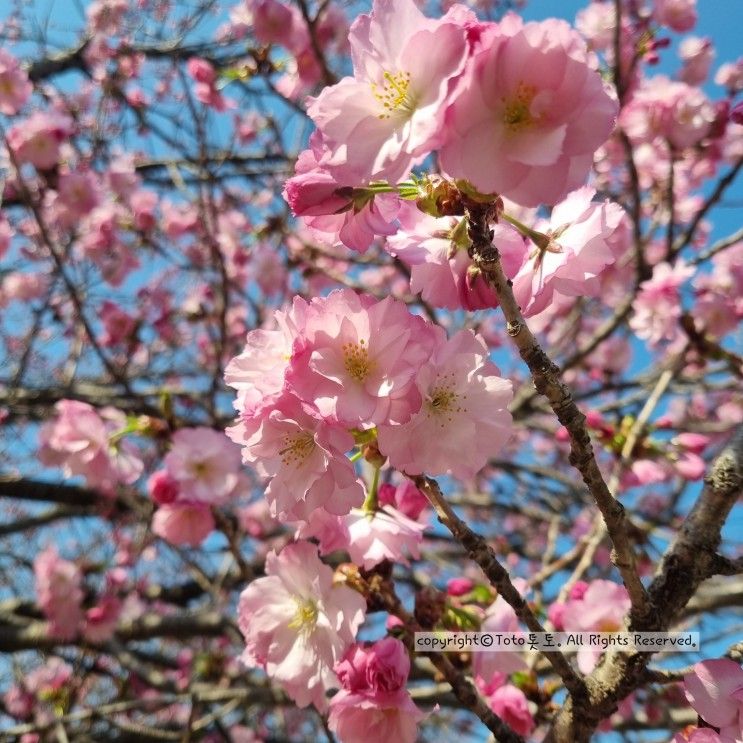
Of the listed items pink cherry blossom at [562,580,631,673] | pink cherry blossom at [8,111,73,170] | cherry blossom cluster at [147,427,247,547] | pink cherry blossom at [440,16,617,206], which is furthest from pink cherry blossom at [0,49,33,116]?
pink cherry blossom at [562,580,631,673]

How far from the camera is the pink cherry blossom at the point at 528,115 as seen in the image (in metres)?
0.75

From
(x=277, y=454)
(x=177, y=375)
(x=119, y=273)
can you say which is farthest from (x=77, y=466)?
(x=177, y=375)

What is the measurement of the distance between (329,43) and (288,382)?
3793 mm

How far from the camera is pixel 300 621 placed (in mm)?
1249

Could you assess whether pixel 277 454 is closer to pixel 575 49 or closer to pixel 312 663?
pixel 312 663

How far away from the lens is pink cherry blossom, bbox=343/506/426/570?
1132mm

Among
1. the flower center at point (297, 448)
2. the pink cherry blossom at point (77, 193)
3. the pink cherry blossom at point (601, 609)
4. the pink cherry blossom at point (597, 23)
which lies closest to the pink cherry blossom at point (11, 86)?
the pink cherry blossom at point (77, 193)

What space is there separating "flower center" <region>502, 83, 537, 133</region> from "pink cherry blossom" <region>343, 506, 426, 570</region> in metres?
0.70

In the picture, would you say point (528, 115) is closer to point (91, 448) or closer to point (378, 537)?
point (378, 537)

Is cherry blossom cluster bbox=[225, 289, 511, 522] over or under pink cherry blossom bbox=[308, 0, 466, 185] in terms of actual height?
under

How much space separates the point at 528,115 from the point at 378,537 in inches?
28.4

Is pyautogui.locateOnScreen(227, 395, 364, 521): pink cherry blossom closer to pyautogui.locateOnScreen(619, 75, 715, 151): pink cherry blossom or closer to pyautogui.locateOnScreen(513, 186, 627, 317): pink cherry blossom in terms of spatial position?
pyautogui.locateOnScreen(513, 186, 627, 317): pink cherry blossom

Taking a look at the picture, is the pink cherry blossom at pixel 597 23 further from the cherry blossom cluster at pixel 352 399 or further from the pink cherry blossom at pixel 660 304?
the cherry blossom cluster at pixel 352 399

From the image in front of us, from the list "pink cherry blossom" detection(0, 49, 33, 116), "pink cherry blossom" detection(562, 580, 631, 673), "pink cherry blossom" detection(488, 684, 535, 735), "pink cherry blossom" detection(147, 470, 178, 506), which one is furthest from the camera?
"pink cherry blossom" detection(0, 49, 33, 116)
